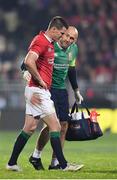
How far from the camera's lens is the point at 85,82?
2828 cm

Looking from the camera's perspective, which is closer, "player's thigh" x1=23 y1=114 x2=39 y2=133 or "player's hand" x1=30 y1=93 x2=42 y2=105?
"player's hand" x1=30 y1=93 x2=42 y2=105

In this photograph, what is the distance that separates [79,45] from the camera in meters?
31.4

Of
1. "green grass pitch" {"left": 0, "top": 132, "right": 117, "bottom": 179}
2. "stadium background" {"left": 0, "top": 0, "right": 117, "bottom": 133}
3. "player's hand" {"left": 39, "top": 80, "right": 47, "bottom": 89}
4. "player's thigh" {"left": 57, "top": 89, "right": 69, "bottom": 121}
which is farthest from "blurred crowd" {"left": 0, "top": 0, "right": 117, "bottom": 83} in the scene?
"player's hand" {"left": 39, "top": 80, "right": 47, "bottom": 89}

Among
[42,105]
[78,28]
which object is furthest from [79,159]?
[78,28]

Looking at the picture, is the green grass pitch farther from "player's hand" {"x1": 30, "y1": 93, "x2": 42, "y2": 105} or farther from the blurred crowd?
the blurred crowd

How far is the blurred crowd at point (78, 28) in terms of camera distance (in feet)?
99.8

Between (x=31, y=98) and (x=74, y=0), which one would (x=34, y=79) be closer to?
(x=31, y=98)

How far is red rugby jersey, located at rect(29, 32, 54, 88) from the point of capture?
43.4 ft

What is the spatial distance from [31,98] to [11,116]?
13829 mm

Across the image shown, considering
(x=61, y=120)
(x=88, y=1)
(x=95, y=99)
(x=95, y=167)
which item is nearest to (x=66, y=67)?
(x=61, y=120)

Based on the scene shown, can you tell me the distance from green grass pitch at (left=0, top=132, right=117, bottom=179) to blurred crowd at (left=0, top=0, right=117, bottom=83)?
15.2ft

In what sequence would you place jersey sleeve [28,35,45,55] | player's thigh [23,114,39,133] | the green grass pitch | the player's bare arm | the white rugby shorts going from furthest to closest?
1. player's thigh [23,114,39,133]
2. the white rugby shorts
3. jersey sleeve [28,35,45,55]
4. the player's bare arm
5. the green grass pitch

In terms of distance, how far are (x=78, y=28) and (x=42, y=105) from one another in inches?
742

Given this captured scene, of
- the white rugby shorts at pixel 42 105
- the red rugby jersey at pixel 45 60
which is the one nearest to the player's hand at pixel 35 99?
the white rugby shorts at pixel 42 105
